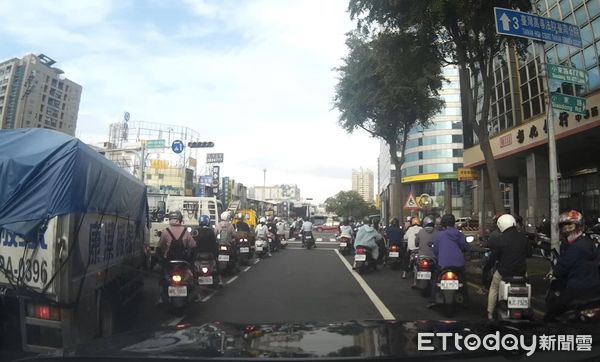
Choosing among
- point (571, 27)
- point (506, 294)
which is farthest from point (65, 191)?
point (571, 27)

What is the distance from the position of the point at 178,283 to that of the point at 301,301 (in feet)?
8.63

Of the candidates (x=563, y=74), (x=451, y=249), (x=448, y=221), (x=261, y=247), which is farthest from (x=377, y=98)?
(x=451, y=249)

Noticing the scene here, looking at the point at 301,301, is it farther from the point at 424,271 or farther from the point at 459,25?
the point at 459,25

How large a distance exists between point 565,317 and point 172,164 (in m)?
55.3

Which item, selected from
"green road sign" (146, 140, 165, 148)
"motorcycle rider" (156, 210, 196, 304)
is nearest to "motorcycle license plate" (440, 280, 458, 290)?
"motorcycle rider" (156, 210, 196, 304)

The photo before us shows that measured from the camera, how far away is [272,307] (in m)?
8.76

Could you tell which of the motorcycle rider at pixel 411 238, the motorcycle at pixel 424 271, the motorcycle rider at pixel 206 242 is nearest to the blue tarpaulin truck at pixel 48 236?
the motorcycle rider at pixel 206 242

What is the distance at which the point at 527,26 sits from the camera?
10.1m

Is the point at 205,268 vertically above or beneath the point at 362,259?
beneath

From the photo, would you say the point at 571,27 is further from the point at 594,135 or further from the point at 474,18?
the point at 594,135

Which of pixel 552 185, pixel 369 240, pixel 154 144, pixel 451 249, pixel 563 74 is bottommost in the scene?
pixel 451 249

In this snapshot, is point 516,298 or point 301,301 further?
point 301,301

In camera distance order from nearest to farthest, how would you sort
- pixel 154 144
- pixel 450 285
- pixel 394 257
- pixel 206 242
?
pixel 450 285
pixel 206 242
pixel 394 257
pixel 154 144

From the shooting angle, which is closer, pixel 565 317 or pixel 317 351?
pixel 317 351
